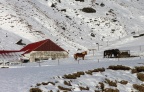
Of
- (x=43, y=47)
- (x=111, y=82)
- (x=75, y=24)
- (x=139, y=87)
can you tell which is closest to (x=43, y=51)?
(x=43, y=47)

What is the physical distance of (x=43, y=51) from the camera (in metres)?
50.6

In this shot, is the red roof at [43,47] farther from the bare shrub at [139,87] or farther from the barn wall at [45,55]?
the bare shrub at [139,87]

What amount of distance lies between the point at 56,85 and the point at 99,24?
233ft

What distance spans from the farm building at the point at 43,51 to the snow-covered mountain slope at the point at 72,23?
802 centimetres

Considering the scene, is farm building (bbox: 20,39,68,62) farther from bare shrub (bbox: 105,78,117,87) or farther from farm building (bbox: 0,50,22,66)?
bare shrub (bbox: 105,78,117,87)

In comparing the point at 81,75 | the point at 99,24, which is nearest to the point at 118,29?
the point at 99,24

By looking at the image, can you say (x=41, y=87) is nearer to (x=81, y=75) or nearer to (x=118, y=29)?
(x=81, y=75)

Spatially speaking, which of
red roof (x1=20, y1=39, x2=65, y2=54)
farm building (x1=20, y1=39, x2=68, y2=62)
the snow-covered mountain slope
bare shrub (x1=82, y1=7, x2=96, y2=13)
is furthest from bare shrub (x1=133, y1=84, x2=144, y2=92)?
bare shrub (x1=82, y1=7, x2=96, y2=13)

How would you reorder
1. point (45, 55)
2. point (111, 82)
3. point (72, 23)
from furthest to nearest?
point (72, 23), point (45, 55), point (111, 82)

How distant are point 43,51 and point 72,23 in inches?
1384

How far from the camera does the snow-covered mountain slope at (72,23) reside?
6562 cm

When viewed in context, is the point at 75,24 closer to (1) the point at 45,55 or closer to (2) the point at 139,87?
(1) the point at 45,55

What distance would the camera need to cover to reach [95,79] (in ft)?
64.0

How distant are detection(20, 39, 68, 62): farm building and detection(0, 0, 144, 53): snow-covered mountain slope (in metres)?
8.02
